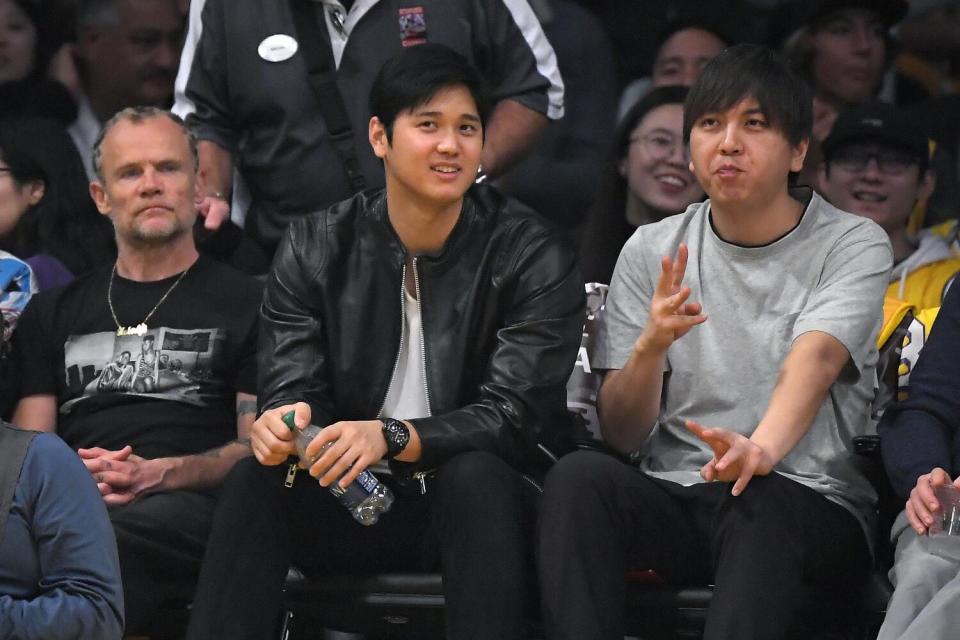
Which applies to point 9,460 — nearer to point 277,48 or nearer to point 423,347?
point 423,347

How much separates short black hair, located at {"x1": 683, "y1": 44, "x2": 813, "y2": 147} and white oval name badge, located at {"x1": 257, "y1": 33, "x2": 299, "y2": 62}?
4.49 feet

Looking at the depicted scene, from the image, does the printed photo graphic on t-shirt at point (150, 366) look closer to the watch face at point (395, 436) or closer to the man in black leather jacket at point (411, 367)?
the man in black leather jacket at point (411, 367)

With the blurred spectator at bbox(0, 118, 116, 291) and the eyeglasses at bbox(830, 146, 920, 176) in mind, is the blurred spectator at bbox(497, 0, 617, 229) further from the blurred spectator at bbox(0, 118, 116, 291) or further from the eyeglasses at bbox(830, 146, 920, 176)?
the blurred spectator at bbox(0, 118, 116, 291)

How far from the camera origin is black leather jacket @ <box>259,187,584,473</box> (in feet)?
12.3

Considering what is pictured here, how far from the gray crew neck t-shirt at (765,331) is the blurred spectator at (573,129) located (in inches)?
59.0

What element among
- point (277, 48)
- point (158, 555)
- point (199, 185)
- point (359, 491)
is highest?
point (277, 48)

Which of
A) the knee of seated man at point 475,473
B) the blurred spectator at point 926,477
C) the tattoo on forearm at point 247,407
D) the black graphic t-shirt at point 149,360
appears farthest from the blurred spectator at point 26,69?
the blurred spectator at point 926,477

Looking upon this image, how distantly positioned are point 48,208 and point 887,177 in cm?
248

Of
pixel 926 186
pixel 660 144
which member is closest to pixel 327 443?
pixel 660 144

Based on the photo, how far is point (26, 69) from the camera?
562 centimetres

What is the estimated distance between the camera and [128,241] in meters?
4.43

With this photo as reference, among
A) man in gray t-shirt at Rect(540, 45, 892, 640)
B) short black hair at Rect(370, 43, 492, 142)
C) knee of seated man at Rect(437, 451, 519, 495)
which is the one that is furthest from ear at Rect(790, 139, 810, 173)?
knee of seated man at Rect(437, 451, 519, 495)

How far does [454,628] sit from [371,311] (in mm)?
845

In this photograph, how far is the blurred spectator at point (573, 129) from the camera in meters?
5.37
